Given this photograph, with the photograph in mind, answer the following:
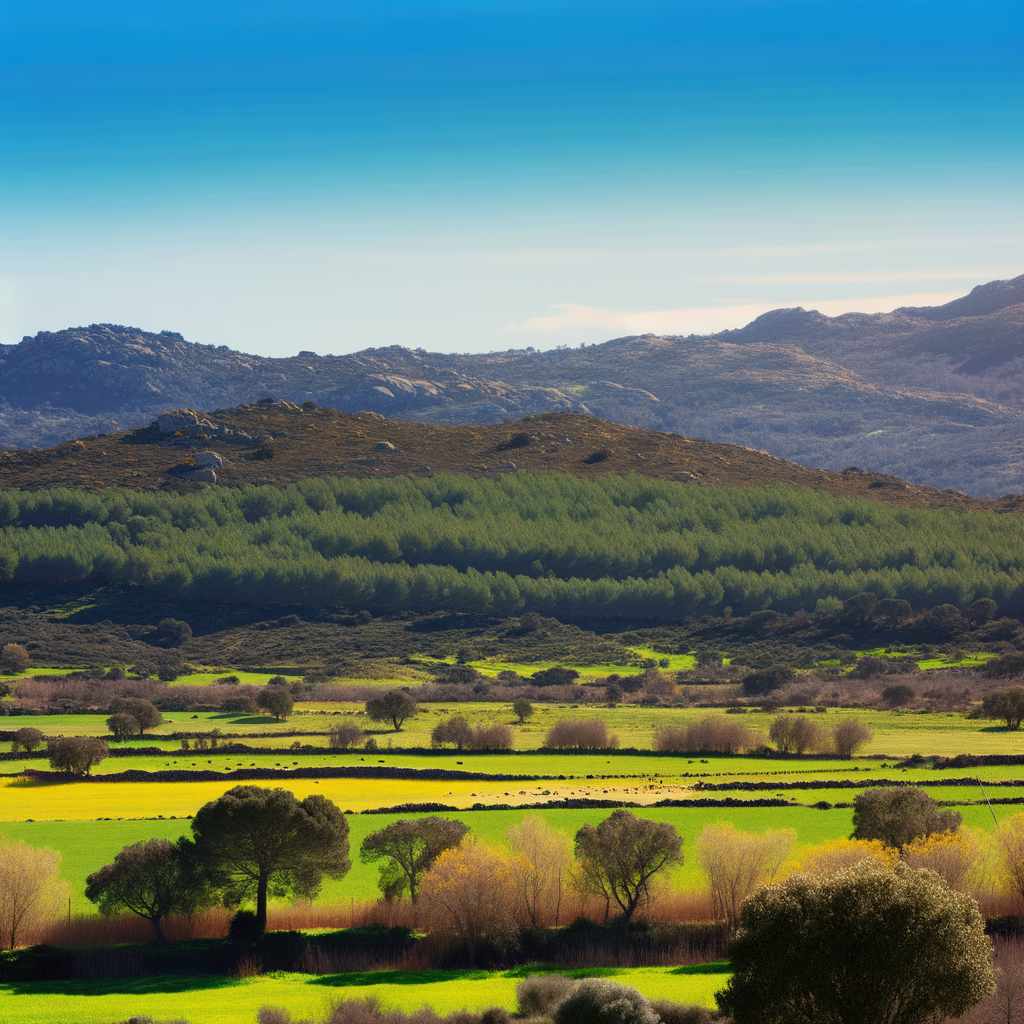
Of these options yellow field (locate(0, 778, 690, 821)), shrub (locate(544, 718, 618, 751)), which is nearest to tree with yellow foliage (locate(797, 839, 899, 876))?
yellow field (locate(0, 778, 690, 821))

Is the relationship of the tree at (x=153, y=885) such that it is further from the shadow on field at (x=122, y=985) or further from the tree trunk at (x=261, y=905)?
the shadow on field at (x=122, y=985)

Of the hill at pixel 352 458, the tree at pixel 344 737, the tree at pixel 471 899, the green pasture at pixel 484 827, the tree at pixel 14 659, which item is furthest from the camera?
the hill at pixel 352 458

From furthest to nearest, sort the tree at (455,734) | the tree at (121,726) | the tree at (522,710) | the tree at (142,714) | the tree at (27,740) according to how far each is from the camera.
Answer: the tree at (522,710) < the tree at (142,714) < the tree at (121,726) < the tree at (455,734) < the tree at (27,740)

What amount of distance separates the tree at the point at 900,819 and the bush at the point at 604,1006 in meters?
Result: 17.0

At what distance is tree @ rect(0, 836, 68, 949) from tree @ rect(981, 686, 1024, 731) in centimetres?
6046

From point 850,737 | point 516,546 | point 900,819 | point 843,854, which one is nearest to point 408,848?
point 843,854

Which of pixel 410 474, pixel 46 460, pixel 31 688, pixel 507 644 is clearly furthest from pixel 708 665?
pixel 46 460

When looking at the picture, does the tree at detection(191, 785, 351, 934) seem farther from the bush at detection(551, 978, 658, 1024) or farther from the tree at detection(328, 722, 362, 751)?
the tree at detection(328, 722, 362, 751)

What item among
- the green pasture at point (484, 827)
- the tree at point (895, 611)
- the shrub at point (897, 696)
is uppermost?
the green pasture at point (484, 827)

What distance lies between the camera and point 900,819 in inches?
1572

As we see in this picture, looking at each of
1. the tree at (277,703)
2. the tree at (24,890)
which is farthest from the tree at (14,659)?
the tree at (24,890)

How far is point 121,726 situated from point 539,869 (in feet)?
140

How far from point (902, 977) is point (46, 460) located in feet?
572

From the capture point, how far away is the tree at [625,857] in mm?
37781
